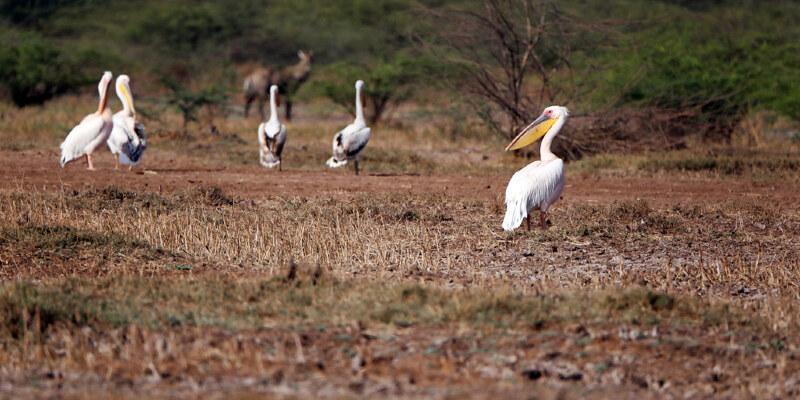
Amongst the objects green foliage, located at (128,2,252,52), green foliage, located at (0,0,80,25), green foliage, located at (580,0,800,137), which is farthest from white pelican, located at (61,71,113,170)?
green foliage, located at (0,0,80,25)

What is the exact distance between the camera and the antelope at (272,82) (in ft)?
81.3

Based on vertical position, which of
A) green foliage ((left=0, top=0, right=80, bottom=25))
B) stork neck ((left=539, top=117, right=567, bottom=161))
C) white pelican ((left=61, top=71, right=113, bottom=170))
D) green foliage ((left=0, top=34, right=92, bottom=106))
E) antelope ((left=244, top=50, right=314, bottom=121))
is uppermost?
green foliage ((left=0, top=0, right=80, bottom=25))

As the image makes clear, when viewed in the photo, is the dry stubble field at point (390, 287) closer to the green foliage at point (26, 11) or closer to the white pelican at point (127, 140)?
the white pelican at point (127, 140)

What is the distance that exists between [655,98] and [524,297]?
36.3 ft

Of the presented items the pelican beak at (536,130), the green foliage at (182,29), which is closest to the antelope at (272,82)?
the green foliage at (182,29)

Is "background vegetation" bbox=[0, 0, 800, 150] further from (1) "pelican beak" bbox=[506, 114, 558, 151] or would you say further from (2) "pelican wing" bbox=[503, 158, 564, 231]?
(2) "pelican wing" bbox=[503, 158, 564, 231]

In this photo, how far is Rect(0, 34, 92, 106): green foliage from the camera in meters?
22.2

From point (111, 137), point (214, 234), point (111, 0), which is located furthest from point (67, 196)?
point (111, 0)

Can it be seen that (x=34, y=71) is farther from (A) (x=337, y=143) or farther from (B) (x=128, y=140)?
(A) (x=337, y=143)

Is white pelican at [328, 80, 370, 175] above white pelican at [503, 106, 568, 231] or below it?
above

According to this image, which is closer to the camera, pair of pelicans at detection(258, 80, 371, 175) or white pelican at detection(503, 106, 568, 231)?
white pelican at detection(503, 106, 568, 231)

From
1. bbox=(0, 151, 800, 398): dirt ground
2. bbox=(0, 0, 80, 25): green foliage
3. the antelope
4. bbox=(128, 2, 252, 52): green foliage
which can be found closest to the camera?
bbox=(0, 151, 800, 398): dirt ground

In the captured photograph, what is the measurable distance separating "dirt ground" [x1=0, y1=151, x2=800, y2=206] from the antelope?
441 inches

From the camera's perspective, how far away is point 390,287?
5.82m
